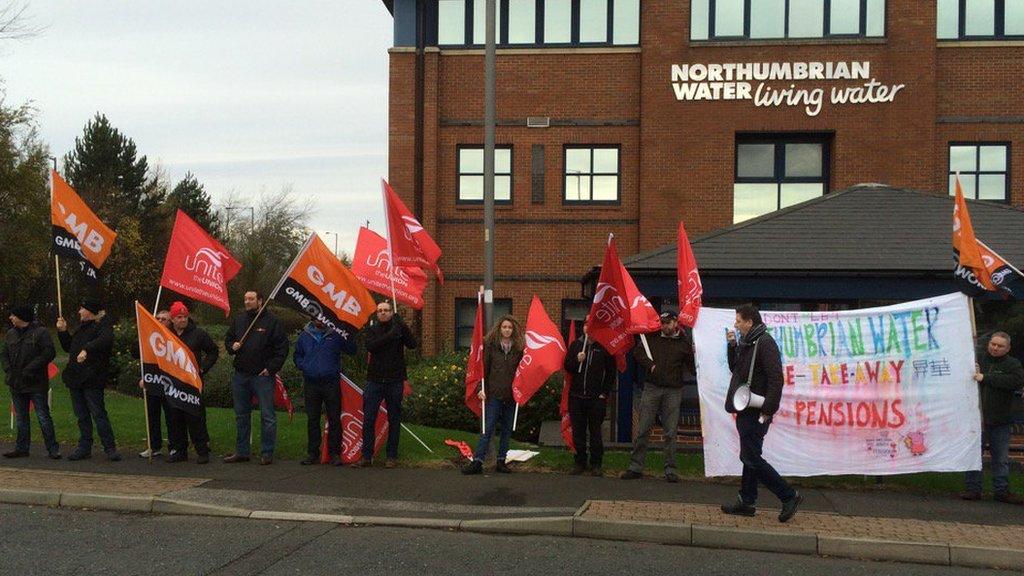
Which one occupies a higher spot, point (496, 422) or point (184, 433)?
point (496, 422)

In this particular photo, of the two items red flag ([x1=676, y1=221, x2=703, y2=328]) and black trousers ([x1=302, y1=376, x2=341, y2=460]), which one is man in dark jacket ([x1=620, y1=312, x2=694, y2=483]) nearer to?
red flag ([x1=676, y1=221, x2=703, y2=328])

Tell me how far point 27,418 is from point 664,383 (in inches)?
282

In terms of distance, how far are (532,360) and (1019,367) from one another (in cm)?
493

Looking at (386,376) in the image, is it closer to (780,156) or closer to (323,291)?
(323,291)

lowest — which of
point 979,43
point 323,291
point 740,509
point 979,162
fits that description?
point 740,509

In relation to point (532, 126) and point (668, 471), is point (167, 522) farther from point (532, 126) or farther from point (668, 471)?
point (532, 126)

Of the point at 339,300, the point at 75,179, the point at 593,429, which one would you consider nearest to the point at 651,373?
the point at 593,429

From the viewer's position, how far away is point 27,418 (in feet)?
37.6

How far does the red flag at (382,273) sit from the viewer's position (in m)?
11.6

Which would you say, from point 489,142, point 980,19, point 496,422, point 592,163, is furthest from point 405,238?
point 980,19

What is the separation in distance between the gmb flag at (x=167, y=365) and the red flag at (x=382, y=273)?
6.92ft

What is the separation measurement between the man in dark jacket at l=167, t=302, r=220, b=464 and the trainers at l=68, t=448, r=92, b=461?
0.95 m

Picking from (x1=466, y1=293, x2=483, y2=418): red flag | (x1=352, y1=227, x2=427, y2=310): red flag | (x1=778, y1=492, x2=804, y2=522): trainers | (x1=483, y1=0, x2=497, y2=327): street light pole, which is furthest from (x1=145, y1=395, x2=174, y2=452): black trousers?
(x1=778, y1=492, x2=804, y2=522): trainers

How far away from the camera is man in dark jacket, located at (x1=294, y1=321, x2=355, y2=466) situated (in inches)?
439
